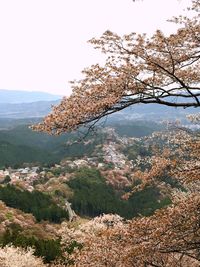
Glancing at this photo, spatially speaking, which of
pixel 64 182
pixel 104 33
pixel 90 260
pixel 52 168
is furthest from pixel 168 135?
pixel 52 168

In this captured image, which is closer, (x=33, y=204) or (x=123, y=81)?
(x=123, y=81)

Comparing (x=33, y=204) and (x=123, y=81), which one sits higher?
(x=123, y=81)

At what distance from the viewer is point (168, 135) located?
1460cm

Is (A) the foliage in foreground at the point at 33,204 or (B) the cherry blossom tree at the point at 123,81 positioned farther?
(A) the foliage in foreground at the point at 33,204

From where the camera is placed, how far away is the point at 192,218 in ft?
39.0

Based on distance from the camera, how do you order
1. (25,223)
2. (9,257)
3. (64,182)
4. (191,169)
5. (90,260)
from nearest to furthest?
(191,169) < (90,260) < (9,257) < (25,223) < (64,182)

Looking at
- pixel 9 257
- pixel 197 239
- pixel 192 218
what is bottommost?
pixel 9 257

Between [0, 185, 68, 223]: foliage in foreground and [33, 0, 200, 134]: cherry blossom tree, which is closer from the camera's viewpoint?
[33, 0, 200, 134]: cherry blossom tree

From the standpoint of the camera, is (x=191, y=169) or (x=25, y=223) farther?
(x=25, y=223)

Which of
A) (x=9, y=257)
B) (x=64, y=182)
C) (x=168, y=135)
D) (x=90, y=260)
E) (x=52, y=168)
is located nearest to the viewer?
(x=168, y=135)

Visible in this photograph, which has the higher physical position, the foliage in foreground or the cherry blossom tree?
the cherry blossom tree

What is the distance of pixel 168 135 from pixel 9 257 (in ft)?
116

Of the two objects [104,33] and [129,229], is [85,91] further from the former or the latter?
[129,229]

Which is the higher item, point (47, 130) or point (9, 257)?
point (47, 130)
